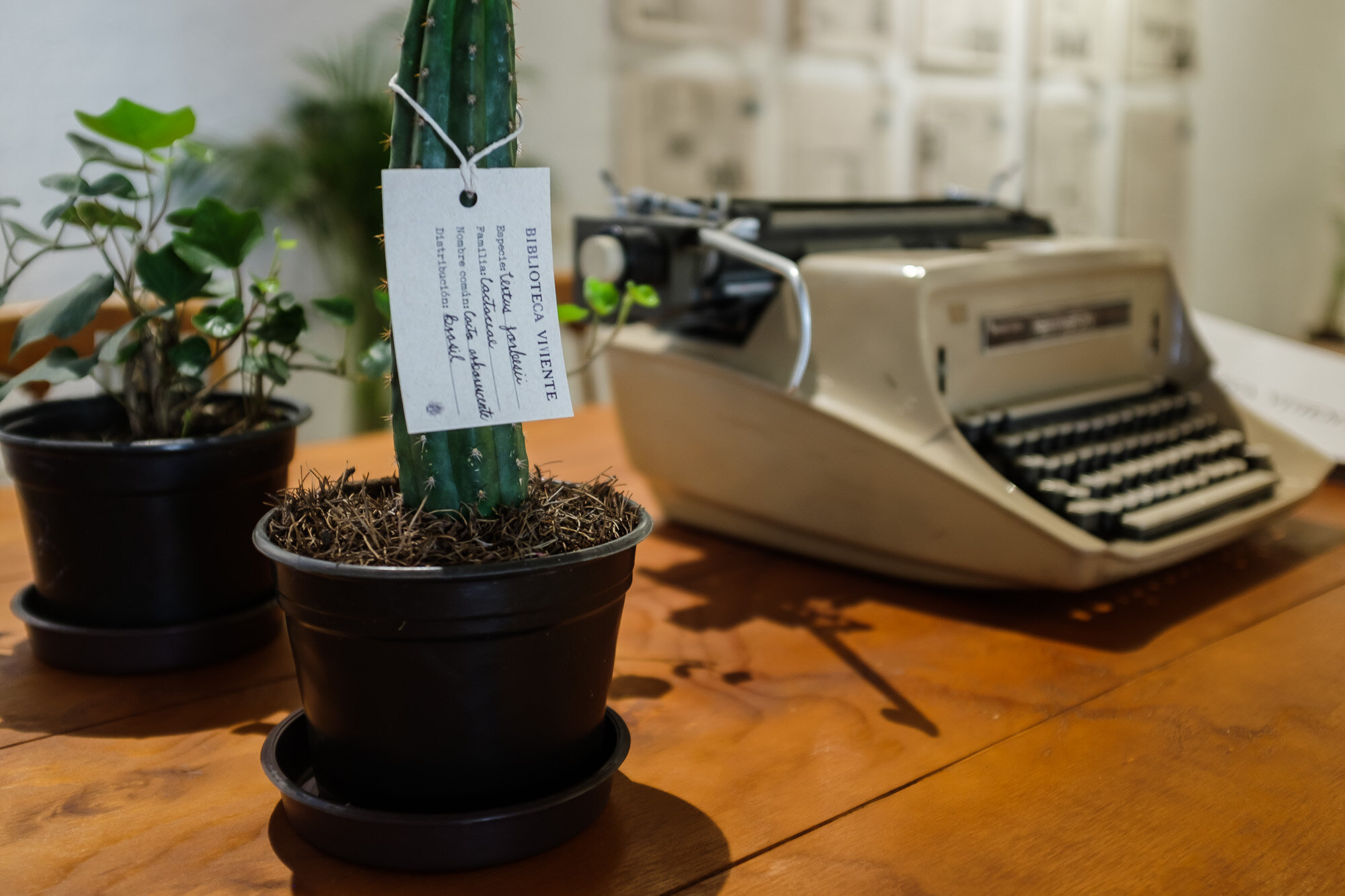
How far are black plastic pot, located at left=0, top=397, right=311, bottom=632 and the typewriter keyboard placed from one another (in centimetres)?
64

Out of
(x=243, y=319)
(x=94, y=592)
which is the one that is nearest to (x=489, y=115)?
(x=243, y=319)

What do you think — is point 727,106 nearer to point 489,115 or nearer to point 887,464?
point 887,464

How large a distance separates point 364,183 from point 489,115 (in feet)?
7.59

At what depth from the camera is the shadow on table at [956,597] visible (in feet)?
2.95

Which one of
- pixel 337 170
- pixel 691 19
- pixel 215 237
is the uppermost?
pixel 691 19

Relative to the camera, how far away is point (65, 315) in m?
0.70

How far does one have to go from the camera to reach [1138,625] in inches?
35.7

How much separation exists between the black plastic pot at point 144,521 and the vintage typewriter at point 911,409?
1.31 feet

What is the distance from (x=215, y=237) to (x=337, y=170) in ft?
6.78

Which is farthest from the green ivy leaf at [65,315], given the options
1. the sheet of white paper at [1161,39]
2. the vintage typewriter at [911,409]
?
the sheet of white paper at [1161,39]

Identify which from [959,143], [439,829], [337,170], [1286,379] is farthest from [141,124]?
[959,143]

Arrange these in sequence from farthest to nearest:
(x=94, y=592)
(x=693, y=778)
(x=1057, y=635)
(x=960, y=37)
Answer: (x=960, y=37), (x=1057, y=635), (x=94, y=592), (x=693, y=778)

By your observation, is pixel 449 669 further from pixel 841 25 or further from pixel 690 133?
pixel 841 25

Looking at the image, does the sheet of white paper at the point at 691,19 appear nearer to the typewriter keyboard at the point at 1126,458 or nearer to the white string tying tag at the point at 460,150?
the typewriter keyboard at the point at 1126,458
